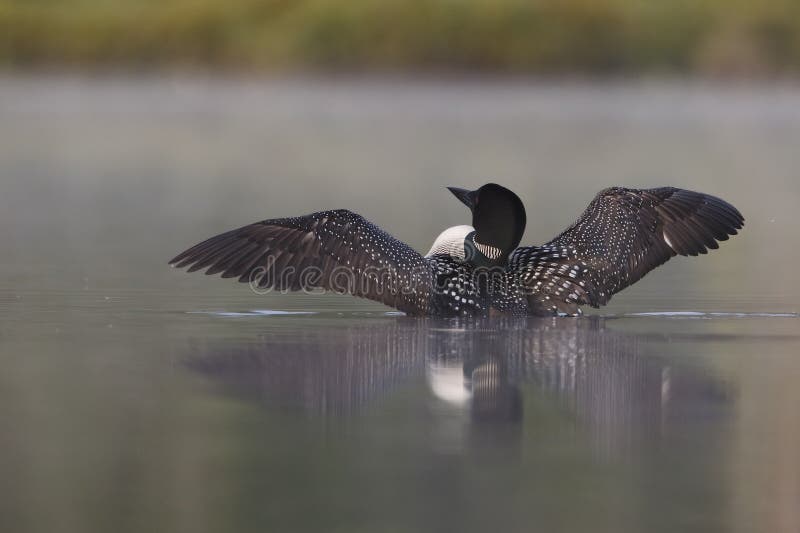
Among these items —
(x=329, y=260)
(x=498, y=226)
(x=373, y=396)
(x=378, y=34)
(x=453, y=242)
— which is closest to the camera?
(x=373, y=396)

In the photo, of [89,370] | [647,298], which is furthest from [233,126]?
[89,370]

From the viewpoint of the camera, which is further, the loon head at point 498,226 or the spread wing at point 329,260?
the loon head at point 498,226

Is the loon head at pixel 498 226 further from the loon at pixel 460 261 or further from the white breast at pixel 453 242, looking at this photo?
the white breast at pixel 453 242

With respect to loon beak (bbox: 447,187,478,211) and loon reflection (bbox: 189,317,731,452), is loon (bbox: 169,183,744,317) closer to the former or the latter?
loon beak (bbox: 447,187,478,211)

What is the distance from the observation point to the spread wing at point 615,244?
7176mm

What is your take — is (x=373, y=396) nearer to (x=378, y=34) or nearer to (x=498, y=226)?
(x=498, y=226)

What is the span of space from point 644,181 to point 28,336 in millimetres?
10317

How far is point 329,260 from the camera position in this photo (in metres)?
7.02

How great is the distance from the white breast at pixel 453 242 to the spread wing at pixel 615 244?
30cm

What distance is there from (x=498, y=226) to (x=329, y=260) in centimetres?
73

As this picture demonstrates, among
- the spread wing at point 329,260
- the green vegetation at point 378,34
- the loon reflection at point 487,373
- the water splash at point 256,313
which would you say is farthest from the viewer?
the green vegetation at point 378,34

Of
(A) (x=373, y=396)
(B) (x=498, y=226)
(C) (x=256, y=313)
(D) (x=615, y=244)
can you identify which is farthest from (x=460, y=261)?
(A) (x=373, y=396)

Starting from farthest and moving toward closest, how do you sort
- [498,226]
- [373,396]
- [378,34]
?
[378,34], [498,226], [373,396]

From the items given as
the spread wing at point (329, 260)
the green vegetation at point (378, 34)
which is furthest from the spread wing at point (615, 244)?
the green vegetation at point (378, 34)
